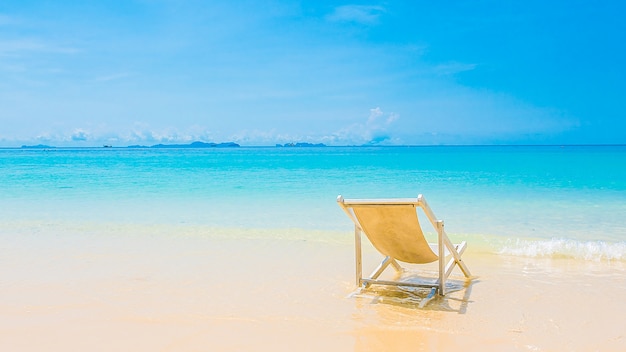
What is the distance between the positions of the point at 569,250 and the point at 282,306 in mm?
4083

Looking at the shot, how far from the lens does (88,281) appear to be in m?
5.20

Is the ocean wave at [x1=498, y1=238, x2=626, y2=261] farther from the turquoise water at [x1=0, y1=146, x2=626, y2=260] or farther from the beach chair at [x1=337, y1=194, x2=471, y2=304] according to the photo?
the beach chair at [x1=337, y1=194, x2=471, y2=304]

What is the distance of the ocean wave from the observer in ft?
20.7

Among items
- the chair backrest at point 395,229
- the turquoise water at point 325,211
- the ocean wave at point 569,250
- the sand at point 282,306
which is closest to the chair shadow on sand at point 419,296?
the sand at point 282,306

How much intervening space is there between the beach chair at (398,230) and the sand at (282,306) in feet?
0.79

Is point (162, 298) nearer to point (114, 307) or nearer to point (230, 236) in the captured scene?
point (114, 307)

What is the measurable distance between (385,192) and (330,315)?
42.6 ft

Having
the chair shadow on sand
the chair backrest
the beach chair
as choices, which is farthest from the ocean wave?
the chair backrest

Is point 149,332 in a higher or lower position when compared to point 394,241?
lower

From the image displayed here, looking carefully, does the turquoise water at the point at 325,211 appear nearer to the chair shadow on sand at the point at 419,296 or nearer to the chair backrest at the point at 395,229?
the chair shadow on sand at the point at 419,296

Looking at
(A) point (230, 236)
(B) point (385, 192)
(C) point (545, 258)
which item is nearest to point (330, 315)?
(C) point (545, 258)

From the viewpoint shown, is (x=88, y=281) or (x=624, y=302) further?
(x=88, y=281)

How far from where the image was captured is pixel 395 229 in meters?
4.48

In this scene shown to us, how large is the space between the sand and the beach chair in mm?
240
